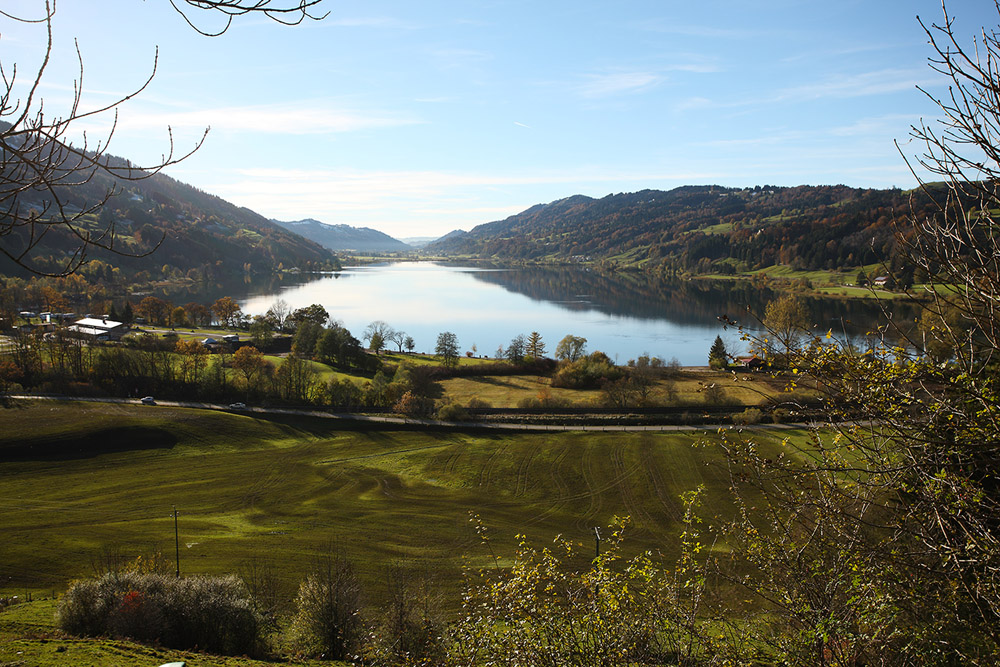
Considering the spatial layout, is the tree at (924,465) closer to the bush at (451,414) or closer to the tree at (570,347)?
the bush at (451,414)

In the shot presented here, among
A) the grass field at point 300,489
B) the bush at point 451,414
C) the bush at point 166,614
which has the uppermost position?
the bush at point 166,614

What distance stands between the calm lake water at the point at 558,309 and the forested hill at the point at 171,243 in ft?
76.7

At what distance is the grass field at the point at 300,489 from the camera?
1761 cm

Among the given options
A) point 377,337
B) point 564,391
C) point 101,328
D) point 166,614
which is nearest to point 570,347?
point 564,391

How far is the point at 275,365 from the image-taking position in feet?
135

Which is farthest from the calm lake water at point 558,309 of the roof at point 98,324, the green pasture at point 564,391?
the roof at point 98,324

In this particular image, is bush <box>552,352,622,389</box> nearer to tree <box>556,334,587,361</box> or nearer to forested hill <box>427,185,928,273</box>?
tree <box>556,334,587,361</box>

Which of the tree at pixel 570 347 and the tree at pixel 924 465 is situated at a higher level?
the tree at pixel 924 465

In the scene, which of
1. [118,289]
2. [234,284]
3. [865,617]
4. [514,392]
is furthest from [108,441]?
[234,284]

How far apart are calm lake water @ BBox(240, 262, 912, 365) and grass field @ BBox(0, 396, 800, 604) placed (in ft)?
49.5

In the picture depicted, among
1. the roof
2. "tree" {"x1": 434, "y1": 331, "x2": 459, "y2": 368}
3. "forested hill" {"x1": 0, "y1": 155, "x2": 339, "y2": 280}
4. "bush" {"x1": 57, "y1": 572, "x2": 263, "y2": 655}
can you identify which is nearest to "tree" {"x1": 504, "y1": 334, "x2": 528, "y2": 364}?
"tree" {"x1": 434, "y1": 331, "x2": 459, "y2": 368}

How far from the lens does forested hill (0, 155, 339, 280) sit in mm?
98250

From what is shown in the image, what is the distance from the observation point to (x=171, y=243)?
399ft

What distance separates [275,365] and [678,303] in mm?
61743
